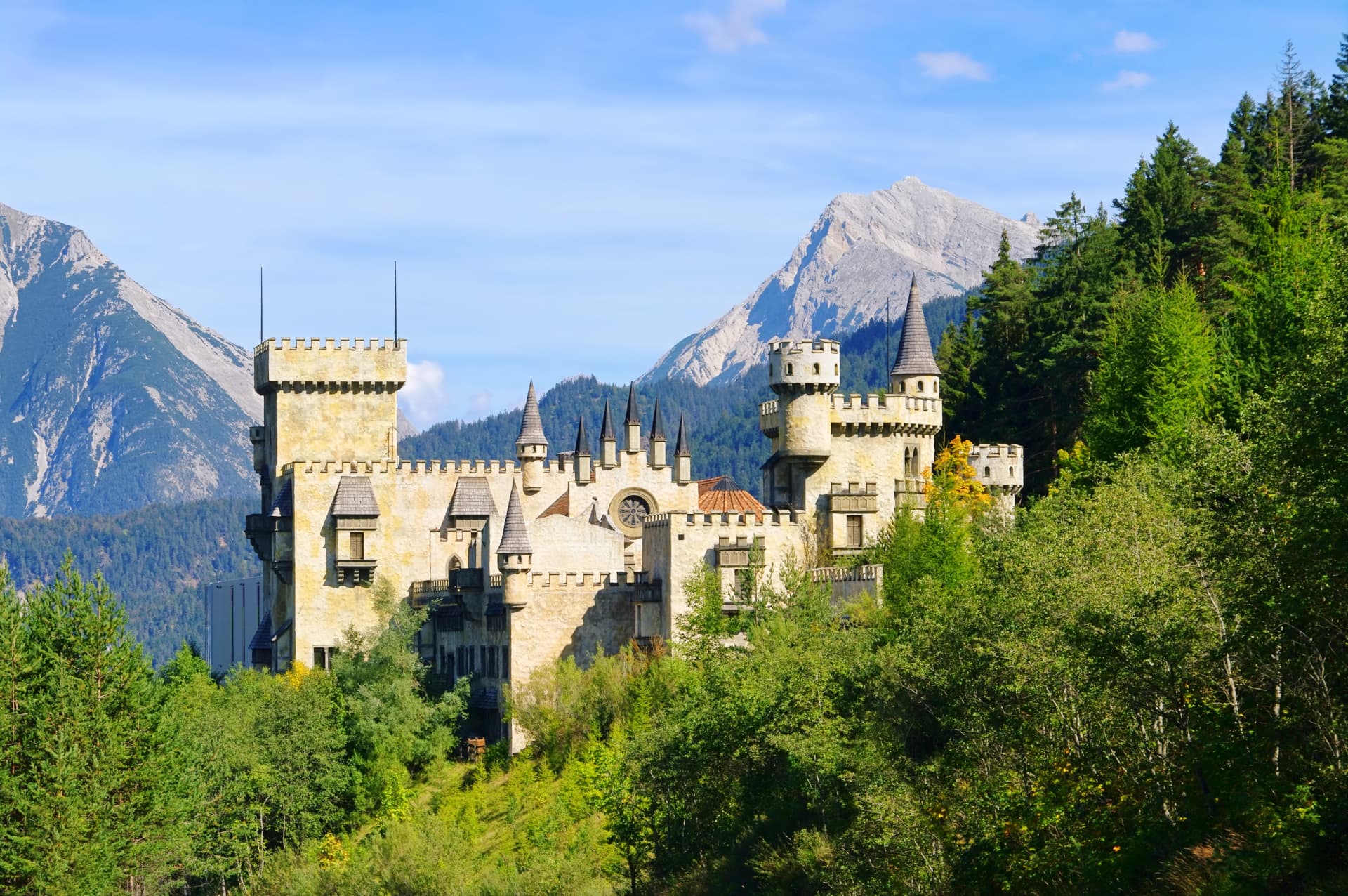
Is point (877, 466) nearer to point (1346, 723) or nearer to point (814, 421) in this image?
point (814, 421)

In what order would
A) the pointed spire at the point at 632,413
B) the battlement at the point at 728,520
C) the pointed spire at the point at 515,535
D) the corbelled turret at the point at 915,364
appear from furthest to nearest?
the pointed spire at the point at 632,413, the corbelled turret at the point at 915,364, the pointed spire at the point at 515,535, the battlement at the point at 728,520

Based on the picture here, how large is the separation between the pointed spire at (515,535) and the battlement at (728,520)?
5.03 meters

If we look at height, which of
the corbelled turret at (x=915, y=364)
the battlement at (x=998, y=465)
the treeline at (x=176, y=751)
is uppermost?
the corbelled turret at (x=915, y=364)

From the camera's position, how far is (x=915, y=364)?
77.8 meters

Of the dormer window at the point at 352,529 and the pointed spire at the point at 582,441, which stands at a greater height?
the pointed spire at the point at 582,441

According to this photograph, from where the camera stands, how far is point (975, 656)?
4297 centimetres

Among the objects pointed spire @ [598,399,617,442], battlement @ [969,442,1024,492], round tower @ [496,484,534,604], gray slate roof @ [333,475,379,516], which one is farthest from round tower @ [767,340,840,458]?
gray slate roof @ [333,475,379,516]

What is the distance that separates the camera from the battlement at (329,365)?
84.9 meters

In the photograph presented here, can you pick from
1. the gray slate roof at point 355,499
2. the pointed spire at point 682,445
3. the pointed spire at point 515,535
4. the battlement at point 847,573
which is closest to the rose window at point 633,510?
the pointed spire at point 682,445

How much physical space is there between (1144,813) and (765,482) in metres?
42.7

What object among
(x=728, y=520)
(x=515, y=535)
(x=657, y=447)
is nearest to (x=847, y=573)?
(x=728, y=520)

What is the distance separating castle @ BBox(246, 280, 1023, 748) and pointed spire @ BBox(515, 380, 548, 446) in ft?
0.49

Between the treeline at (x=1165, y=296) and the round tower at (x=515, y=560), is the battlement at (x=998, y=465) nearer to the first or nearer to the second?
the treeline at (x=1165, y=296)

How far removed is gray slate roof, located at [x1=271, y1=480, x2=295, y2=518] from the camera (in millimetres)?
82188
